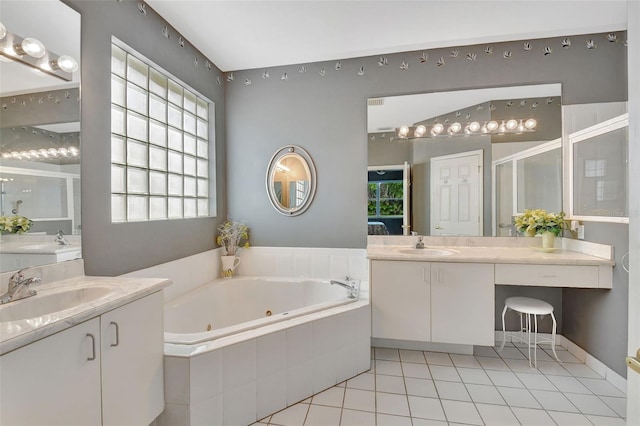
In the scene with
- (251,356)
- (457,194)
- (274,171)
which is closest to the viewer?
(251,356)

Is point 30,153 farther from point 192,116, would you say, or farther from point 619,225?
point 619,225

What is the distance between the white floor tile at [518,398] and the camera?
1.75 m

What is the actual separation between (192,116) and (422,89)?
82.3 inches

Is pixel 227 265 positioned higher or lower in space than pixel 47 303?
lower

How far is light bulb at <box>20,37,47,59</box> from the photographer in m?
1.31

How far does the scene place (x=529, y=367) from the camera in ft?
7.10

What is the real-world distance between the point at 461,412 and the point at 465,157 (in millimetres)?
1988

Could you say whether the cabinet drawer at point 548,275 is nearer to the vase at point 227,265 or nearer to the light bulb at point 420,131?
the light bulb at point 420,131

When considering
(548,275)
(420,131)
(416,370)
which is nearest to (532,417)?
(416,370)

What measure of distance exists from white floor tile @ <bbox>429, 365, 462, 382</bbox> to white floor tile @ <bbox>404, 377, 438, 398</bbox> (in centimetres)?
10

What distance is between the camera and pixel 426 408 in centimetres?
172

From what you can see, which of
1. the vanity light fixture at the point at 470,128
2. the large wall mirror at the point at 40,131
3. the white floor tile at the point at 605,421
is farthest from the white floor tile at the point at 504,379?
the large wall mirror at the point at 40,131

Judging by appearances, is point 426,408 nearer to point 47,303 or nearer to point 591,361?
point 591,361

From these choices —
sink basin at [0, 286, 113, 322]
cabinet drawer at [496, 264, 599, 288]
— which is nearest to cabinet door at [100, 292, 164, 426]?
sink basin at [0, 286, 113, 322]
